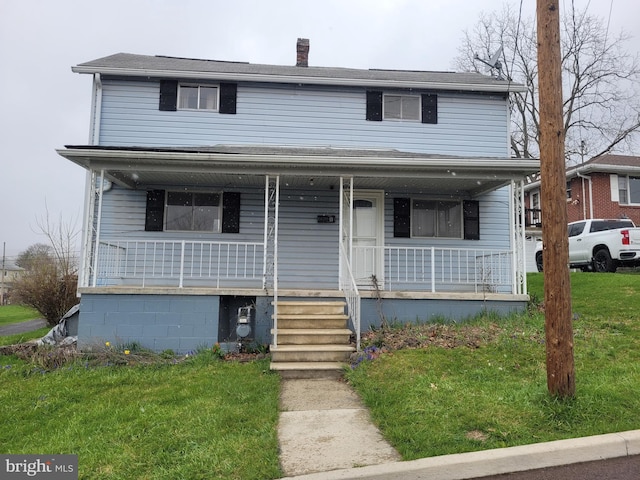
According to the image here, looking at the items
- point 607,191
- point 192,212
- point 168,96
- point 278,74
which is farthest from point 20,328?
point 607,191

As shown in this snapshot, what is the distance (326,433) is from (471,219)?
7288 millimetres

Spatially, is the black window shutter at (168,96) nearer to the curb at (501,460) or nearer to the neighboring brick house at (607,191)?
the curb at (501,460)

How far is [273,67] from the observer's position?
Result: 1209 centimetres

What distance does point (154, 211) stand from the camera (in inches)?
380

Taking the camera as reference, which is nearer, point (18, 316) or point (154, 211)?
point (154, 211)

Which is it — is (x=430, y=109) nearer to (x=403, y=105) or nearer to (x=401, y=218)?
(x=403, y=105)

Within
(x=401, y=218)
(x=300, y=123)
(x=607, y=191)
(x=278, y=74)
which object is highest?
(x=278, y=74)

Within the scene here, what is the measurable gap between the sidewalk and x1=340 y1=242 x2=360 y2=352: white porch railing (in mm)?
2532

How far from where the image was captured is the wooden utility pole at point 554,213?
14.0 ft

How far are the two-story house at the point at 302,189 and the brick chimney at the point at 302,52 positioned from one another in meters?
1.67

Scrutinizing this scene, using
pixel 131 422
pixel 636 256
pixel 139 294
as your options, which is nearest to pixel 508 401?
pixel 131 422

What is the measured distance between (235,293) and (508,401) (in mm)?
4761

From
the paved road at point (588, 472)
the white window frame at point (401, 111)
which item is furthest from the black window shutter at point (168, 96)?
the paved road at point (588, 472)

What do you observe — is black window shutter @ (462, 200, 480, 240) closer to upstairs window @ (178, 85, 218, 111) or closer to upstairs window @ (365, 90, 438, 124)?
upstairs window @ (365, 90, 438, 124)
